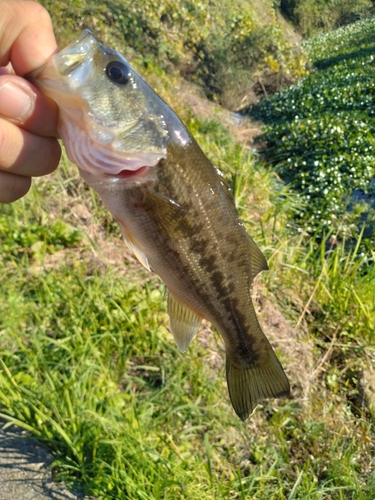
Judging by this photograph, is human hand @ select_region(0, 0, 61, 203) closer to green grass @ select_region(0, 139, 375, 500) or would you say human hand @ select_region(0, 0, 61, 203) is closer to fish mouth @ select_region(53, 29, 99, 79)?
fish mouth @ select_region(53, 29, 99, 79)

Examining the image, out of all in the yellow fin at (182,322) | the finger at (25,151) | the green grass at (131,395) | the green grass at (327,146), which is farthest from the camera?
the green grass at (327,146)

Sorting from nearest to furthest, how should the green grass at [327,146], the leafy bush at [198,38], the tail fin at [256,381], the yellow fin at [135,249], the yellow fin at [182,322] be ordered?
1. the yellow fin at [135,249]
2. the yellow fin at [182,322]
3. the tail fin at [256,381]
4. the green grass at [327,146]
5. the leafy bush at [198,38]

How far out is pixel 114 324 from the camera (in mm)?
3463

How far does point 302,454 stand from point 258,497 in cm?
72

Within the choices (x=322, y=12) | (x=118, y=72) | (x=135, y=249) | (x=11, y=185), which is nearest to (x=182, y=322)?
(x=135, y=249)

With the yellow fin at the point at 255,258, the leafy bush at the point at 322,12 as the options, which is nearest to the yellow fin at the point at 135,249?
the yellow fin at the point at 255,258

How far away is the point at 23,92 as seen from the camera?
141 cm

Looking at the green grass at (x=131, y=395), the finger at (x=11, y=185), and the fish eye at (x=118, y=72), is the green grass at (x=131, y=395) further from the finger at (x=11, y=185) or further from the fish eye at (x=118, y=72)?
the fish eye at (x=118, y=72)

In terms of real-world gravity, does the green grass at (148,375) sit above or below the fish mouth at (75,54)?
below

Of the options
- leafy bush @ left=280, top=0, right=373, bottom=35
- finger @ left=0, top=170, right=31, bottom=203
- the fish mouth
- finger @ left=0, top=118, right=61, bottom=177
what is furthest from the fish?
leafy bush @ left=280, top=0, right=373, bottom=35

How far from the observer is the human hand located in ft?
4.62

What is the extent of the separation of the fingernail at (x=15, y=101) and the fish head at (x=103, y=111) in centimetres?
6

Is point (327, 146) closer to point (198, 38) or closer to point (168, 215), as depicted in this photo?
point (198, 38)

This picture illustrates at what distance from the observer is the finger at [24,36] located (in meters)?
1.41
